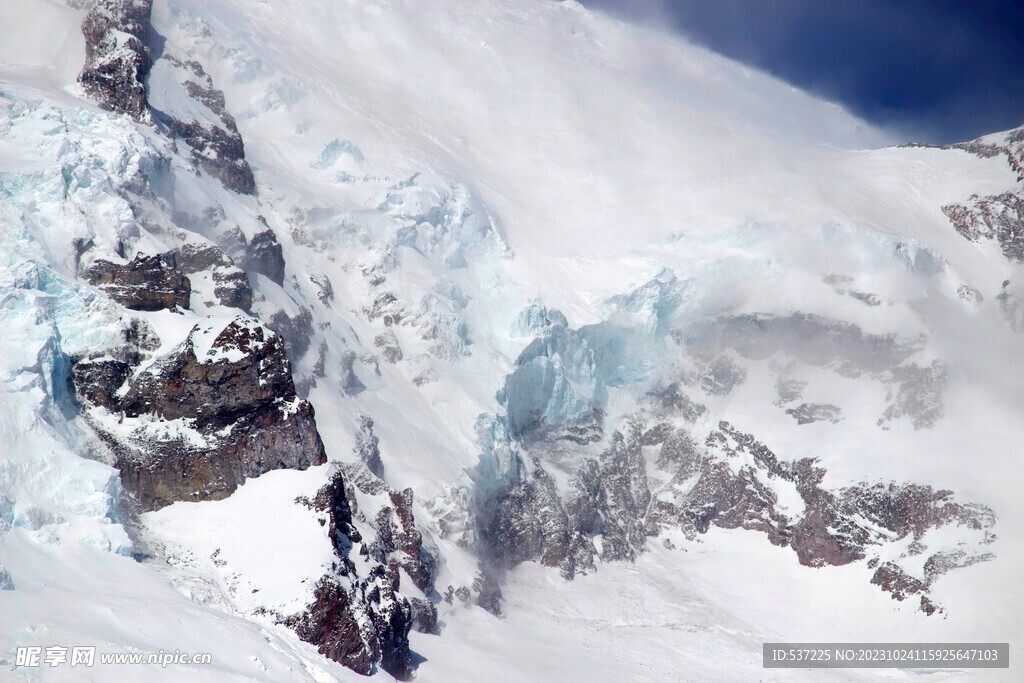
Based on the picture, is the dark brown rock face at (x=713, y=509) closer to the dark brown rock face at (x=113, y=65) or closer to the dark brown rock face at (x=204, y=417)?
the dark brown rock face at (x=204, y=417)

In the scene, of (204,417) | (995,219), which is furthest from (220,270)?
(995,219)

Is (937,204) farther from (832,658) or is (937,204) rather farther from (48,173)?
(48,173)

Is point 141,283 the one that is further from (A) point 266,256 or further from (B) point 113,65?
(B) point 113,65

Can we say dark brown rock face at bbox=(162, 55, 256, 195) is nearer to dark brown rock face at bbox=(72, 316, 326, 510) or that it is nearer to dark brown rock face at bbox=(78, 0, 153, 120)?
dark brown rock face at bbox=(78, 0, 153, 120)

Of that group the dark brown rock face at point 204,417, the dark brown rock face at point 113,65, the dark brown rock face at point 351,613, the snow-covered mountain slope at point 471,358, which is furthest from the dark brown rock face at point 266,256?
the dark brown rock face at point 351,613

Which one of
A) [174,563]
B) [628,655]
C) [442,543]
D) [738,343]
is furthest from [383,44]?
[174,563]
